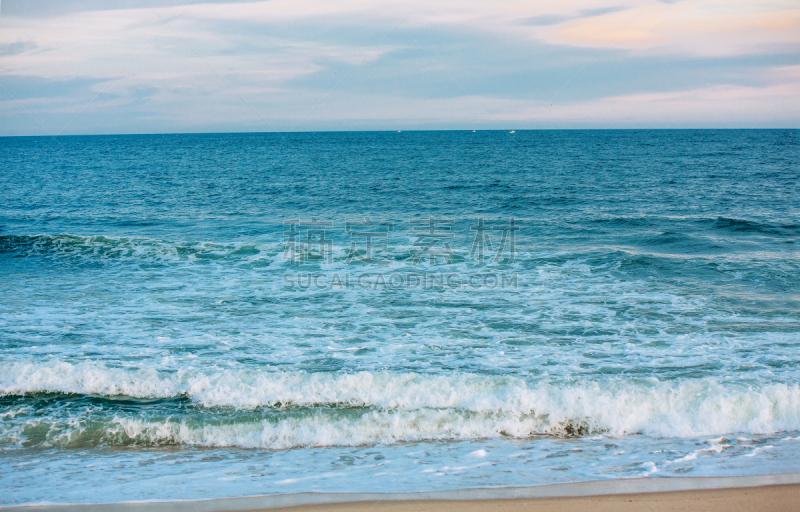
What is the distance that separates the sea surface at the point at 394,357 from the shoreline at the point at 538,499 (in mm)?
129

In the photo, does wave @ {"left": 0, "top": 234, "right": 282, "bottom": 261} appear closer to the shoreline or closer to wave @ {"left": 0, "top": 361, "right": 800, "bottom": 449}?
wave @ {"left": 0, "top": 361, "right": 800, "bottom": 449}

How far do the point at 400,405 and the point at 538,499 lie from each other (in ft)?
6.94

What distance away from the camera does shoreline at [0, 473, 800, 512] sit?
3941 mm

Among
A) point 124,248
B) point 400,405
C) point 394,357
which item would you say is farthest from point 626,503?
point 124,248

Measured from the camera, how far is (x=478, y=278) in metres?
11.2

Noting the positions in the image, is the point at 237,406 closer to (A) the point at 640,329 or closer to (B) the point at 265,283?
(B) the point at 265,283

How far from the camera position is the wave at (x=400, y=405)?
5281 millimetres

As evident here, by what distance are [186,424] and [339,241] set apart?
10.2 metres

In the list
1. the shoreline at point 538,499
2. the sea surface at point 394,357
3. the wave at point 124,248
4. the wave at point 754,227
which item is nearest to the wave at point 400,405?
the sea surface at point 394,357

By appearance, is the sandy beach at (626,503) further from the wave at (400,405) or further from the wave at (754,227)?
the wave at (754,227)

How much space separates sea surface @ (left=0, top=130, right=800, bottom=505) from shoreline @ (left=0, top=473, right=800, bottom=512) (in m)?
0.13

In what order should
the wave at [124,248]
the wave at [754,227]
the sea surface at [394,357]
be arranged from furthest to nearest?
the wave at [754,227], the wave at [124,248], the sea surface at [394,357]

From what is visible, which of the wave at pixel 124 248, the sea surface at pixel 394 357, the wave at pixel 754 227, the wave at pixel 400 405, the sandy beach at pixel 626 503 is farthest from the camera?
the wave at pixel 754 227

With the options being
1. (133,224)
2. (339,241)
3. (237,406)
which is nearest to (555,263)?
(339,241)
